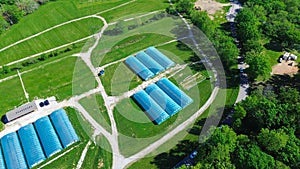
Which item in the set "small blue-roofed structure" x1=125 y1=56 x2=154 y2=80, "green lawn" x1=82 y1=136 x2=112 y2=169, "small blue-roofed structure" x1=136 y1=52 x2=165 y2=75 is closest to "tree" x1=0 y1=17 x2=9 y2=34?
"small blue-roofed structure" x1=125 y1=56 x2=154 y2=80

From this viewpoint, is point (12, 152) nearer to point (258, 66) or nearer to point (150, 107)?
point (150, 107)

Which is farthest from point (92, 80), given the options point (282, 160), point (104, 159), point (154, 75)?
point (282, 160)

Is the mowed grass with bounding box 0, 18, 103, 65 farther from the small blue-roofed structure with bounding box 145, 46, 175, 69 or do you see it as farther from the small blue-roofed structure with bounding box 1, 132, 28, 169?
the small blue-roofed structure with bounding box 1, 132, 28, 169

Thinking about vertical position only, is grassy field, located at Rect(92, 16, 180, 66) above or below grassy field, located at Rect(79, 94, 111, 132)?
above

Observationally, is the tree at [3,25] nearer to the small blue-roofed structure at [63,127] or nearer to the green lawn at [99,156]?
the small blue-roofed structure at [63,127]

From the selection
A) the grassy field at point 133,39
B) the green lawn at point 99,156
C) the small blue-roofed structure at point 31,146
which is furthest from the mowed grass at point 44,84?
the green lawn at point 99,156

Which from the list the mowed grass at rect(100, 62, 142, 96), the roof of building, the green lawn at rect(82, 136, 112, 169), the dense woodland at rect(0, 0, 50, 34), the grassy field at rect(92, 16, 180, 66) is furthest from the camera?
the dense woodland at rect(0, 0, 50, 34)

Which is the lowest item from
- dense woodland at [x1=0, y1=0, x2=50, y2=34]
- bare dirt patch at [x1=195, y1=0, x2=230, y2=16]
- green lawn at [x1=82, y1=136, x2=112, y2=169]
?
green lawn at [x1=82, y1=136, x2=112, y2=169]
